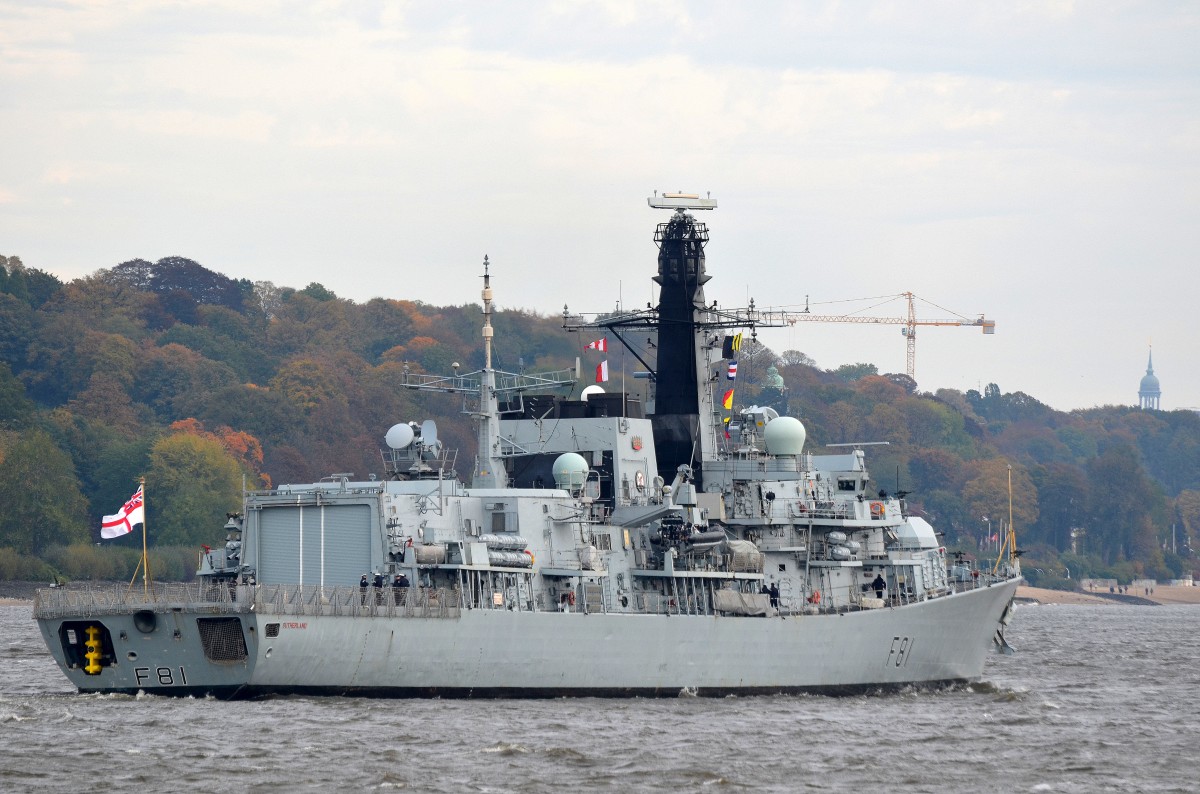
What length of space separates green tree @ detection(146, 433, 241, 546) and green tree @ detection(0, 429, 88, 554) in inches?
176

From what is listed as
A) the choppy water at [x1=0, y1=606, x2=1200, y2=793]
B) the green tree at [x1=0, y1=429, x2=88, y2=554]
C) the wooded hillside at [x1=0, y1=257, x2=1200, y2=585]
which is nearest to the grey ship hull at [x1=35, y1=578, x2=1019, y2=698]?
the choppy water at [x1=0, y1=606, x2=1200, y2=793]

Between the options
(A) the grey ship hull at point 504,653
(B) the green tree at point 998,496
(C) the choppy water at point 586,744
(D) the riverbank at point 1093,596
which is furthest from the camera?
(B) the green tree at point 998,496

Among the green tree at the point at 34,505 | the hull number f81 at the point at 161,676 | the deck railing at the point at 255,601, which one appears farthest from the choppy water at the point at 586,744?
the green tree at the point at 34,505

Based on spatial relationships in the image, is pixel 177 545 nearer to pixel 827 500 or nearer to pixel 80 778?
pixel 827 500

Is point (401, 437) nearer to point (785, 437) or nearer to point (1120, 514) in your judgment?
point (785, 437)

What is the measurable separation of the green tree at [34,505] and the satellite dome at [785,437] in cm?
5317

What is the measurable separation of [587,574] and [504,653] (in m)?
3.21

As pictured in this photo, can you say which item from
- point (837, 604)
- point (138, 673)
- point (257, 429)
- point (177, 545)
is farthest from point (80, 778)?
point (257, 429)

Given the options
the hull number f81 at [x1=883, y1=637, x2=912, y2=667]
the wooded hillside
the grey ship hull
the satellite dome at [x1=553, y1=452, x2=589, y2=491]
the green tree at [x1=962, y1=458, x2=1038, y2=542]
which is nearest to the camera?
the grey ship hull

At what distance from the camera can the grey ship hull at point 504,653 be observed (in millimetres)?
35094

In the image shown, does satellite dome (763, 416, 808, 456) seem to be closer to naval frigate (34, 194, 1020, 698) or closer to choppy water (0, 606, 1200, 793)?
naval frigate (34, 194, 1020, 698)

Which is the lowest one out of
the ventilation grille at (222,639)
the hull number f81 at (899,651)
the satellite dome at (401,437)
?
the hull number f81 at (899,651)

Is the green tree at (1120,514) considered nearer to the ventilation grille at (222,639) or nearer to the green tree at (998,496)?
the green tree at (998,496)

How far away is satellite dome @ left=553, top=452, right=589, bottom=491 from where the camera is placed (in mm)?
42469
